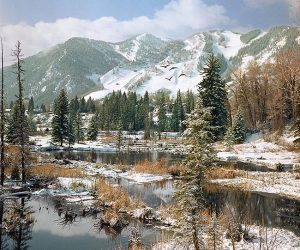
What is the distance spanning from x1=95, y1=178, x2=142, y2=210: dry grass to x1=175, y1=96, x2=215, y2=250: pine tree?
8.39 metres

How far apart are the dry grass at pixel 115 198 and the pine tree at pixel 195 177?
8.39 m

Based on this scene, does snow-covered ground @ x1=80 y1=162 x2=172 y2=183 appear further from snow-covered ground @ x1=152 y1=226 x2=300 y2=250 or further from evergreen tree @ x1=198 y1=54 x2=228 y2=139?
evergreen tree @ x1=198 y1=54 x2=228 y2=139

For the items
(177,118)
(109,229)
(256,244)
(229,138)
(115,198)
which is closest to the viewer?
(256,244)

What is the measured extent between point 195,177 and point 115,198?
1033 cm

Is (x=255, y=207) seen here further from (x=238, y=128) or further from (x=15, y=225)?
(x=238, y=128)

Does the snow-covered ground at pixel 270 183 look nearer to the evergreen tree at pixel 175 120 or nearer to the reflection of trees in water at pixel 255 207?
the reflection of trees in water at pixel 255 207

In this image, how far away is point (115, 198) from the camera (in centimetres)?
2391

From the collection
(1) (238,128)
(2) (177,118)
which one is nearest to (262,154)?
(1) (238,128)

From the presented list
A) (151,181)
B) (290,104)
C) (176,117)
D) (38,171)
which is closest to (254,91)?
(290,104)

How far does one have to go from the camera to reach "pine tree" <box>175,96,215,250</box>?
13.7 meters

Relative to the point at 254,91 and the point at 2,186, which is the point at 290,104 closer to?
the point at 254,91

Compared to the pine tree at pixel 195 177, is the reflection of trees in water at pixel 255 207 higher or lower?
lower

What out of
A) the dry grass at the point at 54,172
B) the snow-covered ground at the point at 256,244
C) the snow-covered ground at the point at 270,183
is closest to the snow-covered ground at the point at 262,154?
the snow-covered ground at the point at 270,183

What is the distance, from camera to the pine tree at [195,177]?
13.7m
